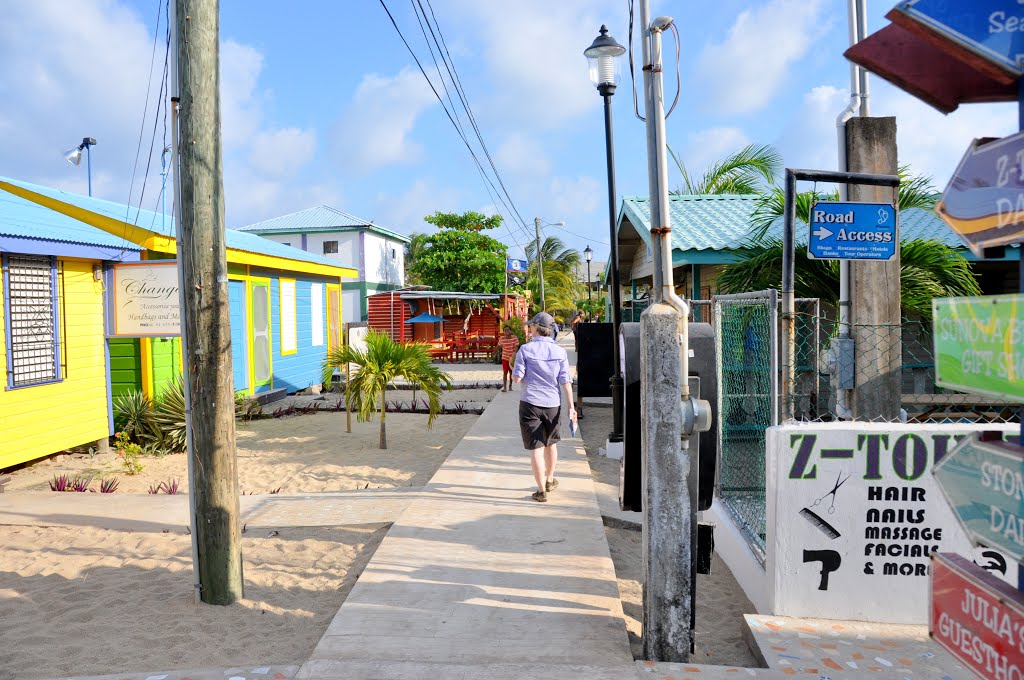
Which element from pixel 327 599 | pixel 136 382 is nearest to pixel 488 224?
pixel 136 382

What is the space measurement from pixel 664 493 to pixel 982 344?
1908 millimetres

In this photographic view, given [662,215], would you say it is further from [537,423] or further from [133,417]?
[133,417]

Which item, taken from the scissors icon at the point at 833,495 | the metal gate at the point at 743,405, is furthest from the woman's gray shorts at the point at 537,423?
the scissors icon at the point at 833,495

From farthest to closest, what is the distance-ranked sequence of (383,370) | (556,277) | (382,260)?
(556,277) → (382,260) → (383,370)

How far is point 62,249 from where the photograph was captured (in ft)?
26.8

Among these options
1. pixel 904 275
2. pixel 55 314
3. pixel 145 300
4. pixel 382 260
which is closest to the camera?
pixel 904 275

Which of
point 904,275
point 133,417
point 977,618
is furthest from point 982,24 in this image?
point 133,417

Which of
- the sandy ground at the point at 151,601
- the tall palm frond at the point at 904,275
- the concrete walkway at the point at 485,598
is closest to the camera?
the concrete walkway at the point at 485,598

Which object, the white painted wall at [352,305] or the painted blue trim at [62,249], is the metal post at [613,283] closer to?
the painted blue trim at [62,249]

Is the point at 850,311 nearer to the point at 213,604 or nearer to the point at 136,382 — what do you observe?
the point at 213,604

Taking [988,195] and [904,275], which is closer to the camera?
[988,195]

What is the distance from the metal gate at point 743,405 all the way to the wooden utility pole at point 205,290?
3.36m

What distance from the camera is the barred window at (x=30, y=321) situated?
793 centimetres

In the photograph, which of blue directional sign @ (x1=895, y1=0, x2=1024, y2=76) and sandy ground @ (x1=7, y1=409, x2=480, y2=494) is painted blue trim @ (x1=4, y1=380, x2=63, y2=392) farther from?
blue directional sign @ (x1=895, y1=0, x2=1024, y2=76)
